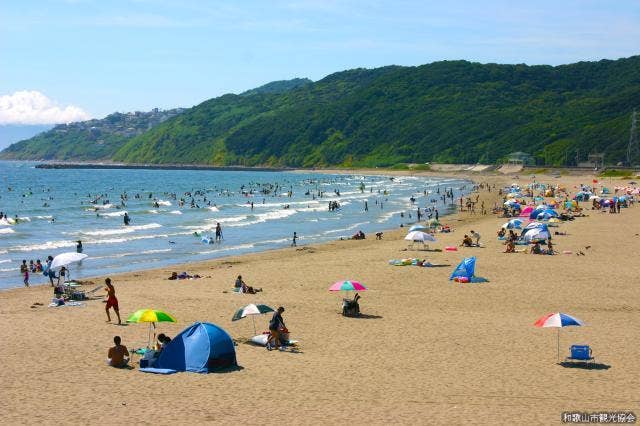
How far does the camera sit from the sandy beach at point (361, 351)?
12156 millimetres

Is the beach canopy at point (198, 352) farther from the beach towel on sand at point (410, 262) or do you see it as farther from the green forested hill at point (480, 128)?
the green forested hill at point (480, 128)

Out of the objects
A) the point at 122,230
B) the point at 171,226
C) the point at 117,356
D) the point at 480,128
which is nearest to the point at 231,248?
the point at 122,230

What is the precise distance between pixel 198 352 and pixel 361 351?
3.76m

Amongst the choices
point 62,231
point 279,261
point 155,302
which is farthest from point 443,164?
point 155,302

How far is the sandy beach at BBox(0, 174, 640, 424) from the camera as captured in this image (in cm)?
1216

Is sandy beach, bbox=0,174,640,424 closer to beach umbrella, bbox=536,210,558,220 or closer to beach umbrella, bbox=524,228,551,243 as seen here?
beach umbrella, bbox=524,228,551,243

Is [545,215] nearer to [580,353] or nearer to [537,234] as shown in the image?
[537,234]

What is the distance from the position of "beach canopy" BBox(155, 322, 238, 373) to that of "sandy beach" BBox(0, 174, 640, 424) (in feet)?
1.18

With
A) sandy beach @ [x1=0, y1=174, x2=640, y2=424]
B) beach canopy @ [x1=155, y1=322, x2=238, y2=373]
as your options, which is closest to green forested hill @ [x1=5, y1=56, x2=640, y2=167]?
sandy beach @ [x1=0, y1=174, x2=640, y2=424]

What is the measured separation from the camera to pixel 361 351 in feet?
53.0

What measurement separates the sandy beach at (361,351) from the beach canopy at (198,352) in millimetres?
358

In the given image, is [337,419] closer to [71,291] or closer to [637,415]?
[637,415]

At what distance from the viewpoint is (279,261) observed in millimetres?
32344

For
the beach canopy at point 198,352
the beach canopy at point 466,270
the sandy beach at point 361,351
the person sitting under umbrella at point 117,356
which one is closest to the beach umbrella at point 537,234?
the sandy beach at point 361,351
